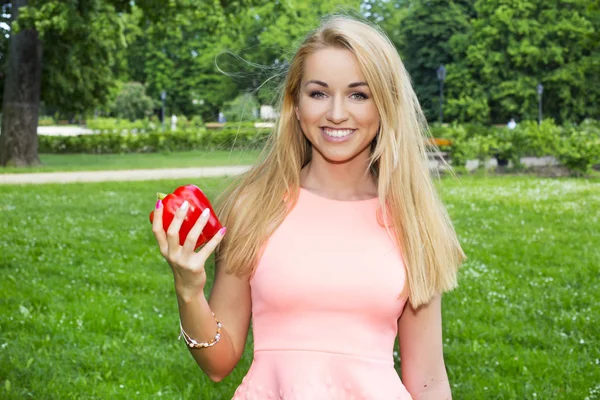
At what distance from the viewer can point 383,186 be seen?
2.49 m

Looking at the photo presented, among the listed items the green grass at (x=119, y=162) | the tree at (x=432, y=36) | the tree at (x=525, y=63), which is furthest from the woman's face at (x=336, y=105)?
the tree at (x=432, y=36)

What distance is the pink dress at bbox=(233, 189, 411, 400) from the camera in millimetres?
2291

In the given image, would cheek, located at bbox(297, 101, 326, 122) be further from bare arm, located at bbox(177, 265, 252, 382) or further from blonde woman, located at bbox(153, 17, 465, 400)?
bare arm, located at bbox(177, 265, 252, 382)

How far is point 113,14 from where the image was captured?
74.4ft

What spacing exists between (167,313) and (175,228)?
5.15m

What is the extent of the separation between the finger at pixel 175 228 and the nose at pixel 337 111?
23.0 inches

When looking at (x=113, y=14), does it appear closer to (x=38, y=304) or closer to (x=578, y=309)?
(x=38, y=304)

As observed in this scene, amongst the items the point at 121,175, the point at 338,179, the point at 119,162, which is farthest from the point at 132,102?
the point at 338,179

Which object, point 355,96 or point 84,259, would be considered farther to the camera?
point 84,259

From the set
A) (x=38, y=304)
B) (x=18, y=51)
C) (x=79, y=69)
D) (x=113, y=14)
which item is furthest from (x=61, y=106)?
(x=38, y=304)

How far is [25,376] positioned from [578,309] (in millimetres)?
4587

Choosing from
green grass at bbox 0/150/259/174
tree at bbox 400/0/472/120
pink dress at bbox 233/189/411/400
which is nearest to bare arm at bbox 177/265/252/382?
pink dress at bbox 233/189/411/400

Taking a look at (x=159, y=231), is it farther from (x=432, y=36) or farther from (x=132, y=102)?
(x=132, y=102)

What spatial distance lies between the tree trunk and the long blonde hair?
78.1 feet
